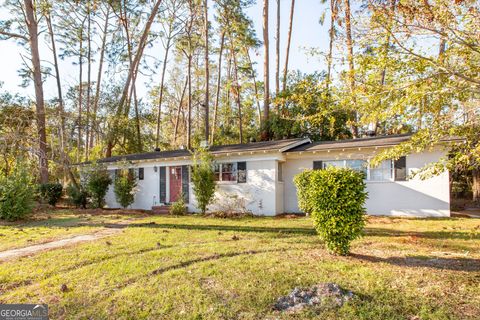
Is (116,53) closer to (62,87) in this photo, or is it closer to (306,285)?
(62,87)

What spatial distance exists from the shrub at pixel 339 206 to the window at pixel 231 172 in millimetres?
7292

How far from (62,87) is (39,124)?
366 inches

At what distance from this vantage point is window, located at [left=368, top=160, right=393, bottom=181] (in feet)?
36.4

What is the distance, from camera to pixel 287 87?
2142 centimetres

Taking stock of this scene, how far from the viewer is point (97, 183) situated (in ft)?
49.7

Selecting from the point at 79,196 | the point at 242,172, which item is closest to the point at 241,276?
the point at 242,172

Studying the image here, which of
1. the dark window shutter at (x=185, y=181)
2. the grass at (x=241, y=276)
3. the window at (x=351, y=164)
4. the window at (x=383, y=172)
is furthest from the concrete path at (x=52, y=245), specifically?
the window at (x=383, y=172)

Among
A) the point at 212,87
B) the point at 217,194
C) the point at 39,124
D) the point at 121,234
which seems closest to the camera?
the point at 121,234

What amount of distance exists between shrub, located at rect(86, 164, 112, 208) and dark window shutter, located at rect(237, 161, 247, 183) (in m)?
7.16

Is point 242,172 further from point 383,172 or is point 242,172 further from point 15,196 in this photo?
point 15,196

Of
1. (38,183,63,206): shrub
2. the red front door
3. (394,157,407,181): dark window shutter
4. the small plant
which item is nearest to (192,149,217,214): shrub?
the small plant

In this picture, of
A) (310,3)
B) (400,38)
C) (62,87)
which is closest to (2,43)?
(62,87)

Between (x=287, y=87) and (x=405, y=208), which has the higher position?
(x=287, y=87)

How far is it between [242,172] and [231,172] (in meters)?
0.61
